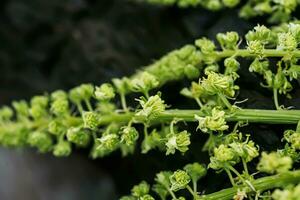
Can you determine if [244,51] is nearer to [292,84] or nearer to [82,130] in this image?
[292,84]

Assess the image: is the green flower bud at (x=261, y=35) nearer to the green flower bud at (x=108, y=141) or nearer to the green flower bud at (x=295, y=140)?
the green flower bud at (x=295, y=140)

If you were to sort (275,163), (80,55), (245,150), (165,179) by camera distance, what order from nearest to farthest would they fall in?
(275,163)
(245,150)
(165,179)
(80,55)

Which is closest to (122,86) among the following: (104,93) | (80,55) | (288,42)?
(104,93)

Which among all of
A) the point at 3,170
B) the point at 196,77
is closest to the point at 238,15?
the point at 196,77

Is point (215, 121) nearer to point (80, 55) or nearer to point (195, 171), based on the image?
point (195, 171)

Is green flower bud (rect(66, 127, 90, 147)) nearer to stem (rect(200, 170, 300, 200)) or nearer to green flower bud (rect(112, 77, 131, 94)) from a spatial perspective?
green flower bud (rect(112, 77, 131, 94))

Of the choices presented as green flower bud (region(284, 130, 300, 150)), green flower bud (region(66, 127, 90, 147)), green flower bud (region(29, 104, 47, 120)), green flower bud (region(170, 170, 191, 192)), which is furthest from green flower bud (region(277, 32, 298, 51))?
green flower bud (region(29, 104, 47, 120))
